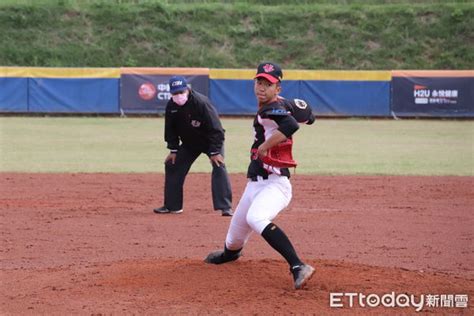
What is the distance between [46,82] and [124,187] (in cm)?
1732

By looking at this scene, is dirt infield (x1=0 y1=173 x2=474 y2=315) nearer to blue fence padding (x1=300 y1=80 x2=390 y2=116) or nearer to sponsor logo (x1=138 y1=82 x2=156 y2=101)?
sponsor logo (x1=138 y1=82 x2=156 y2=101)

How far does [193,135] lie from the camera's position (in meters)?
11.4

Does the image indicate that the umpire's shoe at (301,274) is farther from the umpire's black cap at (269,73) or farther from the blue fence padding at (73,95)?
the blue fence padding at (73,95)

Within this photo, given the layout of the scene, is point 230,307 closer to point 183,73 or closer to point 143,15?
point 183,73

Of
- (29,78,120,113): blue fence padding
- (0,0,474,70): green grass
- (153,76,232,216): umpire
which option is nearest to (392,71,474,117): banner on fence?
→ (0,0,474,70): green grass

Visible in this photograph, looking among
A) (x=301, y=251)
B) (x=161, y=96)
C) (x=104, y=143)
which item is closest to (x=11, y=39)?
(x=161, y=96)

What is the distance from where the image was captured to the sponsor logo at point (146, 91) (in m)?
30.8

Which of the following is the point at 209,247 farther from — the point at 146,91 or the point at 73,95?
the point at 73,95

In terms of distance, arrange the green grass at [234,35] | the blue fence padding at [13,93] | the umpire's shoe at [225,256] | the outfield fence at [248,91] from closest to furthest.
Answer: the umpire's shoe at [225,256], the blue fence padding at [13,93], the outfield fence at [248,91], the green grass at [234,35]

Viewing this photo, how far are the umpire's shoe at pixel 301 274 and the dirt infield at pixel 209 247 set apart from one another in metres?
0.07
